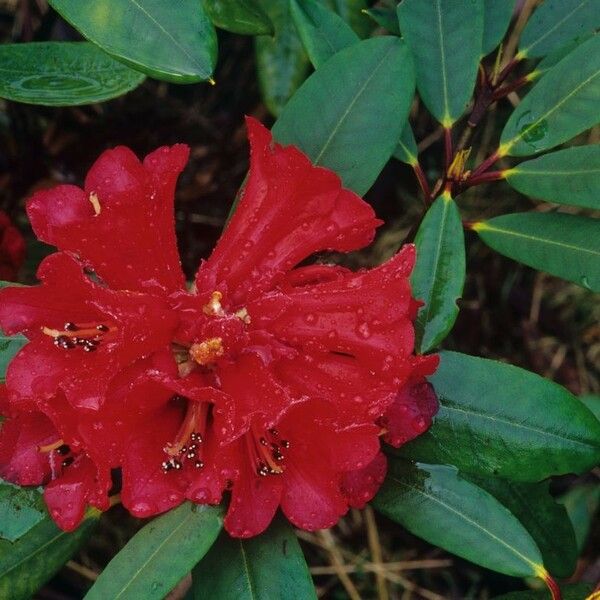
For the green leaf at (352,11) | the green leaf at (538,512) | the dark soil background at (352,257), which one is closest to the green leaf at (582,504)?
the dark soil background at (352,257)

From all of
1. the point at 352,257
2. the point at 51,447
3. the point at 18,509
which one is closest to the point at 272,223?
the point at 51,447

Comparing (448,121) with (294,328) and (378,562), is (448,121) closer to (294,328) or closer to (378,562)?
(294,328)

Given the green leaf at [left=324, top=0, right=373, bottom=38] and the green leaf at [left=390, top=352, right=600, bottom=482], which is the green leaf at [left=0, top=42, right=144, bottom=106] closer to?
the green leaf at [left=324, top=0, right=373, bottom=38]

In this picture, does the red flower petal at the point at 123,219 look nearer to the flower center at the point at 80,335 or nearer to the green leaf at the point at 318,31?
the flower center at the point at 80,335

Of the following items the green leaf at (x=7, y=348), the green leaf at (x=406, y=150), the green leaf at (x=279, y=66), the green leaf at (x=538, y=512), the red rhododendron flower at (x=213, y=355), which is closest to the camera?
the red rhododendron flower at (x=213, y=355)

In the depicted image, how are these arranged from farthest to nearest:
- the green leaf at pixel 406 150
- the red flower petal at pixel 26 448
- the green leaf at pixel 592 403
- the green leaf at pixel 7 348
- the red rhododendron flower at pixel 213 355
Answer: the green leaf at pixel 592 403 → the green leaf at pixel 406 150 → the green leaf at pixel 7 348 → the red flower petal at pixel 26 448 → the red rhododendron flower at pixel 213 355

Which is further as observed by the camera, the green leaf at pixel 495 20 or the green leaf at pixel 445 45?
the green leaf at pixel 495 20

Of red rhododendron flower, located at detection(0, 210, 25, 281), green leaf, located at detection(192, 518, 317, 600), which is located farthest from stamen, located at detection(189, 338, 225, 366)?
red rhododendron flower, located at detection(0, 210, 25, 281)
